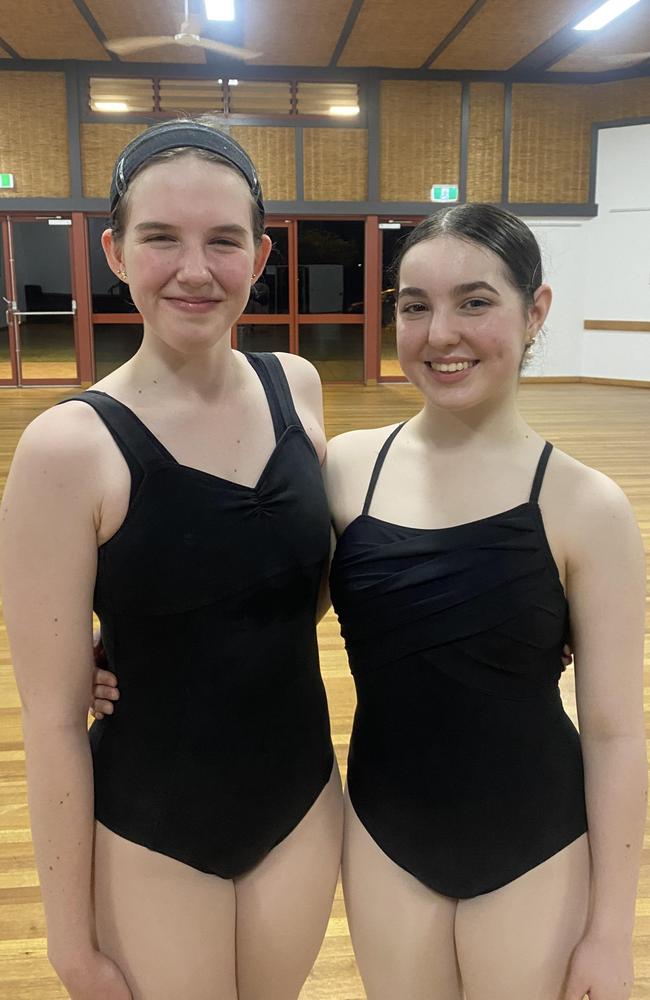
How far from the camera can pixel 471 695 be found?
125 centimetres

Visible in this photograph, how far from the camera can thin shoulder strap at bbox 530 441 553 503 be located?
4.12 ft

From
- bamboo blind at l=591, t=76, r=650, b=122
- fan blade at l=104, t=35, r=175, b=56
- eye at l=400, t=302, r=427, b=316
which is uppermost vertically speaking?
bamboo blind at l=591, t=76, r=650, b=122

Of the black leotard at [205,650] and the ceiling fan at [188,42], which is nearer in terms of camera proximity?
the black leotard at [205,650]

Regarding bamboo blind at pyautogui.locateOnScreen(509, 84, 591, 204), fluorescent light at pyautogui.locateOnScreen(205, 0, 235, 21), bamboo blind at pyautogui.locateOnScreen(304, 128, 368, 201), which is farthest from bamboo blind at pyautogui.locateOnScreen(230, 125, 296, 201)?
bamboo blind at pyautogui.locateOnScreen(509, 84, 591, 204)

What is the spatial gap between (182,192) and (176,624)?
0.61 metres

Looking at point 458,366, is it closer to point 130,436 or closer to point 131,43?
point 130,436

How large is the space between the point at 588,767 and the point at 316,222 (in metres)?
13.0

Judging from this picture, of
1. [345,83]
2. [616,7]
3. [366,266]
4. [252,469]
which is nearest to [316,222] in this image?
[366,266]

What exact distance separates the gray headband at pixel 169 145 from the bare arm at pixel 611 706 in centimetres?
73

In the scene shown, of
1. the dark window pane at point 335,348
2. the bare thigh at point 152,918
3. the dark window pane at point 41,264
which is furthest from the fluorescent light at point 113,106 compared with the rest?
Result: the bare thigh at point 152,918

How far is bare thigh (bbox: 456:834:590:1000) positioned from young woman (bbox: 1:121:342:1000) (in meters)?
0.26

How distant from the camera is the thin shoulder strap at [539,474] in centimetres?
125

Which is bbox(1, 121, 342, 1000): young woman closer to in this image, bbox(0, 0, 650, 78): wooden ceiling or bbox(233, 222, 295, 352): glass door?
bbox(0, 0, 650, 78): wooden ceiling

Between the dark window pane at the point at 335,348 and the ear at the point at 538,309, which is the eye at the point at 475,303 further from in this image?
the dark window pane at the point at 335,348
